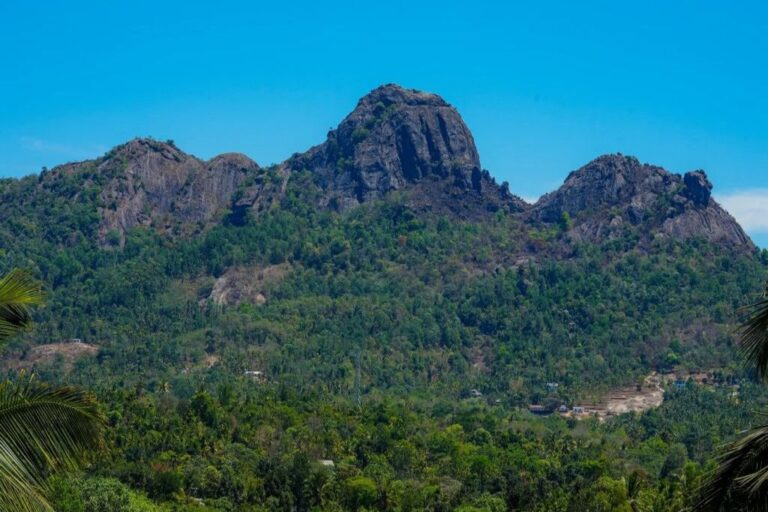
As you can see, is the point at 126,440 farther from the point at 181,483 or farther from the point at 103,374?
the point at 103,374

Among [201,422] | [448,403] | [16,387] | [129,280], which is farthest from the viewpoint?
[129,280]

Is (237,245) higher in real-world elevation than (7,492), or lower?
higher

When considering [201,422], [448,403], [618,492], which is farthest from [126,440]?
[448,403]

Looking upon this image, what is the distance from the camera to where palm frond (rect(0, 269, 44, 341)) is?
435 inches

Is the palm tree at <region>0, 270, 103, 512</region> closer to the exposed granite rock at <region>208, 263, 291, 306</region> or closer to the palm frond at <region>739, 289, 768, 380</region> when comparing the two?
the palm frond at <region>739, 289, 768, 380</region>

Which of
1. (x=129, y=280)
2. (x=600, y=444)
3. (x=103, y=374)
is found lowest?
(x=600, y=444)

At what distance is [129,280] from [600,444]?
9874cm

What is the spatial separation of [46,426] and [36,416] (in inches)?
6.1

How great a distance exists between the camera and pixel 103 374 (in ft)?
465

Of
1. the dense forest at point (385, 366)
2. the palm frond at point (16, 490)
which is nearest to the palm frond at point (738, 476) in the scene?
the palm frond at point (16, 490)

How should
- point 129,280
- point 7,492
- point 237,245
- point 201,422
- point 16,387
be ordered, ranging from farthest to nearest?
point 237,245 → point 129,280 → point 201,422 → point 16,387 → point 7,492

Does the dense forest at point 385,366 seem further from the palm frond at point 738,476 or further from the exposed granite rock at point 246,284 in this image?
the palm frond at point 738,476

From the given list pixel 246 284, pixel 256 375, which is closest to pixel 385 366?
pixel 256 375

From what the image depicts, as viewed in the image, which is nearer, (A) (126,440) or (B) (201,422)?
(A) (126,440)
